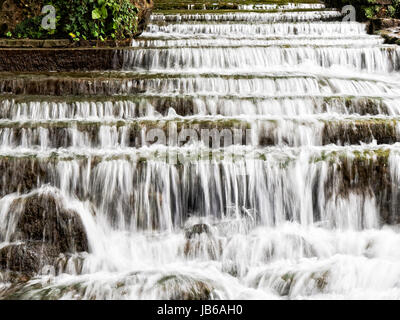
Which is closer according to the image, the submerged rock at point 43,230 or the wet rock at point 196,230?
the submerged rock at point 43,230

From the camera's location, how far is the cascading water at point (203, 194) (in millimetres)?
4566

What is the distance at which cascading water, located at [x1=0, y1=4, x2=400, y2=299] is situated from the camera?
15.0ft

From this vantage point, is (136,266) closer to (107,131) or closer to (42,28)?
(107,131)

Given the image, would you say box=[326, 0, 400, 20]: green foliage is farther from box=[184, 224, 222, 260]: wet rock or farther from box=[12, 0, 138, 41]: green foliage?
box=[184, 224, 222, 260]: wet rock

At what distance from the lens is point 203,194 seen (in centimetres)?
517

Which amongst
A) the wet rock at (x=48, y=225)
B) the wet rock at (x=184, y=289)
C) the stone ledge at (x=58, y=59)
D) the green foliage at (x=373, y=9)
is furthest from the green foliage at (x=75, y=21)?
the green foliage at (x=373, y=9)

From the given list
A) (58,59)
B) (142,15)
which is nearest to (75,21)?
(58,59)

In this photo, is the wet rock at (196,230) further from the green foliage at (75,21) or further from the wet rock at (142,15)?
the wet rock at (142,15)

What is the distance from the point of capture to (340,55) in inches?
362

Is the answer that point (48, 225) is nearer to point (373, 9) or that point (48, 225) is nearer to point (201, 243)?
point (201, 243)

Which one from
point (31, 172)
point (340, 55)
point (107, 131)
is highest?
point (340, 55)

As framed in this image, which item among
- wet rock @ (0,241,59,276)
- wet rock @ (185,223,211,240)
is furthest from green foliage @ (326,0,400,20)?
wet rock @ (0,241,59,276)
